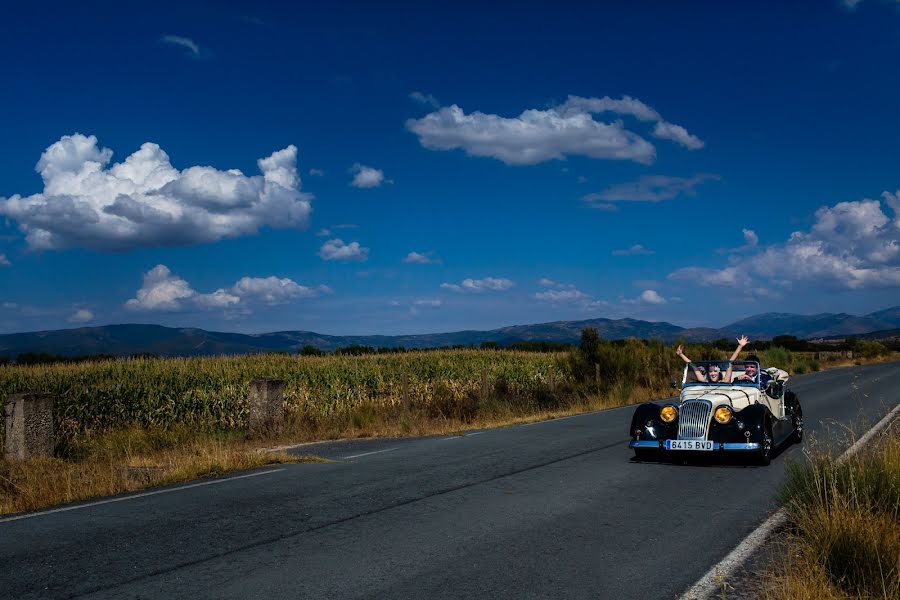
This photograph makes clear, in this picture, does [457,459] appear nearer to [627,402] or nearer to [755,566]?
[755,566]

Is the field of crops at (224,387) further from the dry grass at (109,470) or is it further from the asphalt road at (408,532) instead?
the asphalt road at (408,532)

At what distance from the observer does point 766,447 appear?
9.98 m

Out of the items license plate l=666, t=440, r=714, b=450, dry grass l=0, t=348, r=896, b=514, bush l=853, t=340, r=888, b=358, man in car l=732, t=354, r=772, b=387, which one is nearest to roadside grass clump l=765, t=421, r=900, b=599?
license plate l=666, t=440, r=714, b=450

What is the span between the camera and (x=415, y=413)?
19344 mm

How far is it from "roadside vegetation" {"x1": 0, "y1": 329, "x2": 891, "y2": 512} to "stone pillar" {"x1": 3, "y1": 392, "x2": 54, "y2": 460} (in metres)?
0.38

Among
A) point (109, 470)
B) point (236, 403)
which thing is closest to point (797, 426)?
point (109, 470)

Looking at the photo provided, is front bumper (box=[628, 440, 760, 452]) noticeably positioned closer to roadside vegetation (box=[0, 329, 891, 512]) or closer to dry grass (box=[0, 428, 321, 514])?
dry grass (box=[0, 428, 321, 514])

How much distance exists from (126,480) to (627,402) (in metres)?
17.0

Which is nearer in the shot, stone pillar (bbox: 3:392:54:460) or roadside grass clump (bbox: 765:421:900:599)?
roadside grass clump (bbox: 765:421:900:599)

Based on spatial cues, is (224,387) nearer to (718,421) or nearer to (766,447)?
(718,421)

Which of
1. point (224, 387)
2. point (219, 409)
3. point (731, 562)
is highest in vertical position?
point (224, 387)

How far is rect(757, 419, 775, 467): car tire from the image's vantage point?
32.7ft

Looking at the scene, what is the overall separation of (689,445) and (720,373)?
7.75 ft

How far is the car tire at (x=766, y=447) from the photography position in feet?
32.7
